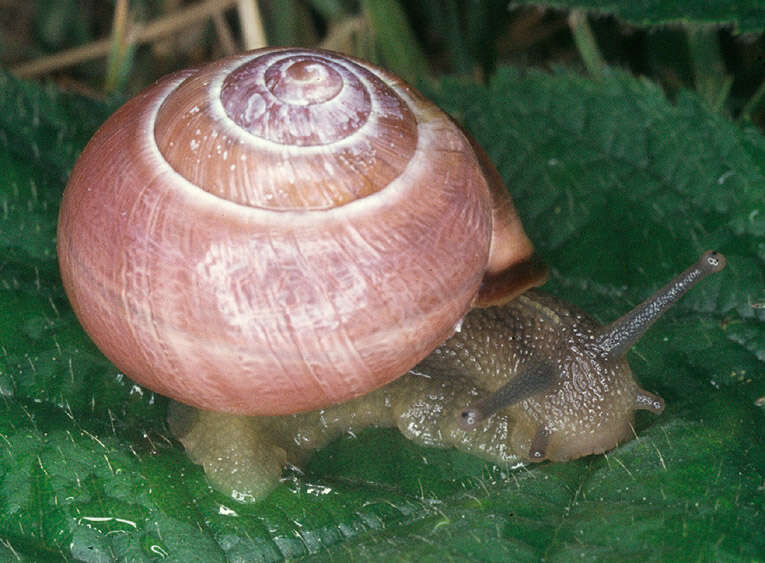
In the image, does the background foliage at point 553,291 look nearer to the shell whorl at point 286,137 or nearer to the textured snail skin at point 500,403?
the textured snail skin at point 500,403

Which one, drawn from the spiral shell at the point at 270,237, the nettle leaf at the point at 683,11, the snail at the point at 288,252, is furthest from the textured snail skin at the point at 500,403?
the nettle leaf at the point at 683,11

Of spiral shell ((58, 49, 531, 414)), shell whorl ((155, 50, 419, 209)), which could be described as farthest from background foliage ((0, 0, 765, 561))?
shell whorl ((155, 50, 419, 209))

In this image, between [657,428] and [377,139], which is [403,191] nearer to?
[377,139]

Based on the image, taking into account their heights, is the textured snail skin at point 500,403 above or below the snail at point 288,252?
below

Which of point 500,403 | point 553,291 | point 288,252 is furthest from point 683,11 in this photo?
point 288,252

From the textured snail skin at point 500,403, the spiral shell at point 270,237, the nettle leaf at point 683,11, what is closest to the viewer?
the spiral shell at point 270,237

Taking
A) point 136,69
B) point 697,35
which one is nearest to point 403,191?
point 697,35

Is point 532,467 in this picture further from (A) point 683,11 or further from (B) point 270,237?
(A) point 683,11
